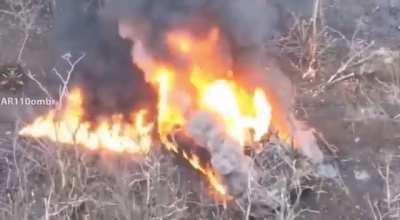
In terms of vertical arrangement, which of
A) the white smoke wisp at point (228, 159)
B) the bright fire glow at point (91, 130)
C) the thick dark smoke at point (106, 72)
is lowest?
the white smoke wisp at point (228, 159)

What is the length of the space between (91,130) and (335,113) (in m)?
2.19

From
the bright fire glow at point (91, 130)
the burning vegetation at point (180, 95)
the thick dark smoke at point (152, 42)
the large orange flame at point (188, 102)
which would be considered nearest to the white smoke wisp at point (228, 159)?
the burning vegetation at point (180, 95)

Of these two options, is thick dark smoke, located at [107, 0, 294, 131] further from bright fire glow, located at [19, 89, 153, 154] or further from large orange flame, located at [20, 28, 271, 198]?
bright fire glow, located at [19, 89, 153, 154]

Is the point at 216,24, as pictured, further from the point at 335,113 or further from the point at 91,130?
the point at 335,113

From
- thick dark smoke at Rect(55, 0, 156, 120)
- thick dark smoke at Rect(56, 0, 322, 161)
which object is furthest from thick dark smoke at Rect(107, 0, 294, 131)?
thick dark smoke at Rect(55, 0, 156, 120)

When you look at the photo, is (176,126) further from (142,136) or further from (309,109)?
(309,109)

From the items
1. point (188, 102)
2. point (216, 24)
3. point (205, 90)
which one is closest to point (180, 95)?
point (188, 102)

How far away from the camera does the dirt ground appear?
6.83 m

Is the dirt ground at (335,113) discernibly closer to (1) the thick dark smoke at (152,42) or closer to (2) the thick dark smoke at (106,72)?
(1) the thick dark smoke at (152,42)

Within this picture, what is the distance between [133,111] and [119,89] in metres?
0.22

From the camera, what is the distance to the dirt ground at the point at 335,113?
22.4 feet

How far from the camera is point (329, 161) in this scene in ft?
24.1

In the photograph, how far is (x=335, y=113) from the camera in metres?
8.07

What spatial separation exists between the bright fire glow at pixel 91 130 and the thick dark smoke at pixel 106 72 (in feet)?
0.30
